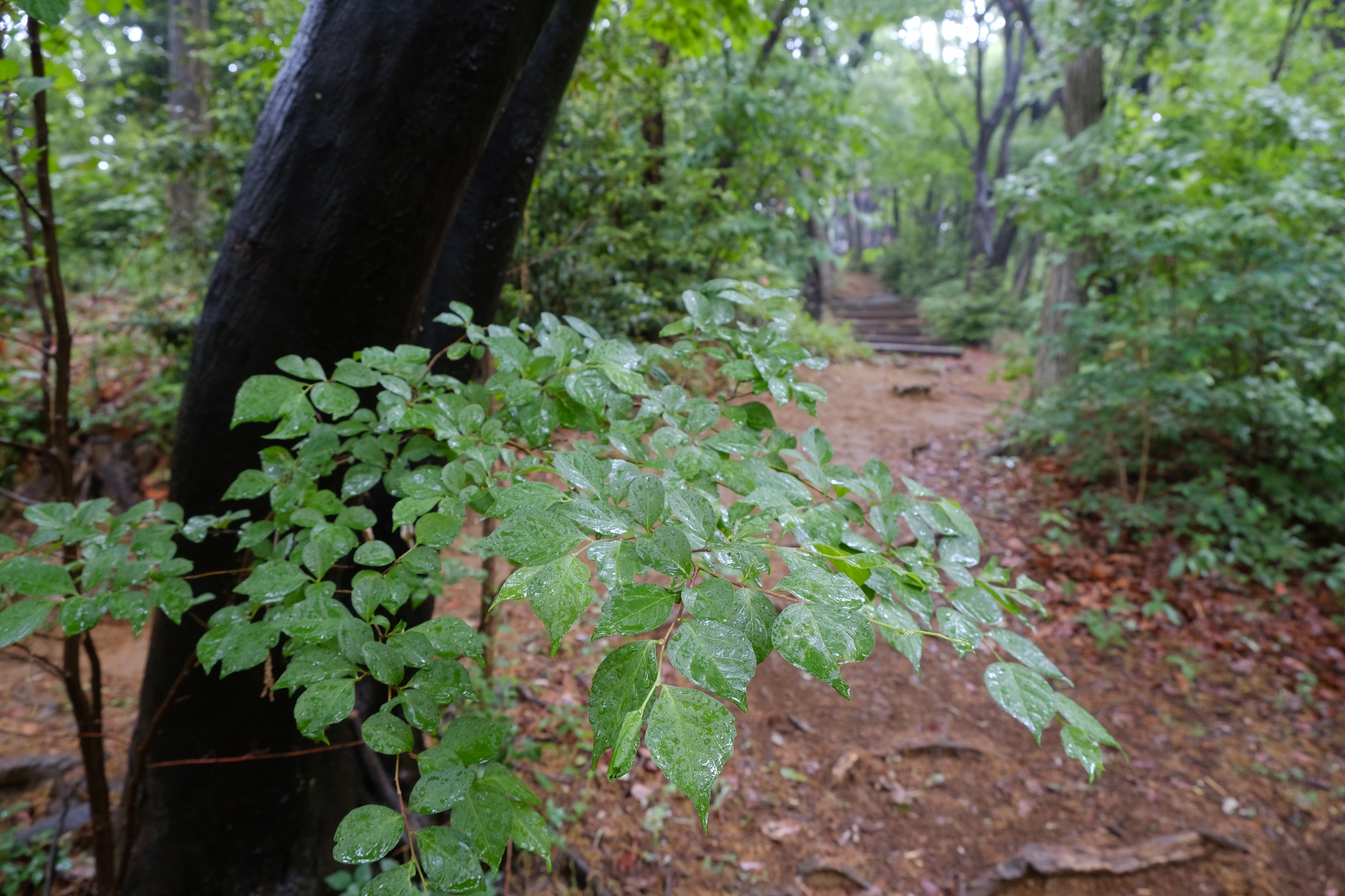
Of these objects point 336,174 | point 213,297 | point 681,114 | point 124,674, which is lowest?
point 124,674

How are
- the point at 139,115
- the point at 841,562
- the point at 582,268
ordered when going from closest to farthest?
1. the point at 841,562
2. the point at 582,268
3. the point at 139,115

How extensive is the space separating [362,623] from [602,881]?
7.09ft

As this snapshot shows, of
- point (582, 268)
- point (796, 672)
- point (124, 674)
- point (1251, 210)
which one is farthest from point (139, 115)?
point (1251, 210)

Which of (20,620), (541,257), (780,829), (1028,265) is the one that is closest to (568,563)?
(20,620)

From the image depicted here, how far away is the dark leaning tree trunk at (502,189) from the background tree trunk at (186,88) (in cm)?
578

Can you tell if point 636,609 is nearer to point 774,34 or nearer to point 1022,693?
point 1022,693

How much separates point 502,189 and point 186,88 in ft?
30.3

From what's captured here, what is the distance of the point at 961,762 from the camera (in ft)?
10.8

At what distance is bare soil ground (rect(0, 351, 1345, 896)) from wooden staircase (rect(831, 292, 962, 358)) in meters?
8.99

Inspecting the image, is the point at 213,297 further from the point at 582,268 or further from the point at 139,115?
the point at 139,115

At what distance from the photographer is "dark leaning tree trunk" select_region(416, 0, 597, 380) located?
184cm

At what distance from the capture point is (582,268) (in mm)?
5336

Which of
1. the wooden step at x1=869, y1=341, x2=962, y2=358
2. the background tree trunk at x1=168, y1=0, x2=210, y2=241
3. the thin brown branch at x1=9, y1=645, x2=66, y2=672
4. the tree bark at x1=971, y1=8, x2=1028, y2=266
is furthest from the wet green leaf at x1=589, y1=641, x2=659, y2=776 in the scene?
the tree bark at x1=971, y1=8, x2=1028, y2=266

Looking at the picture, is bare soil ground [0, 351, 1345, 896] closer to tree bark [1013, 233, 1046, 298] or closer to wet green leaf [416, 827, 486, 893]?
wet green leaf [416, 827, 486, 893]
